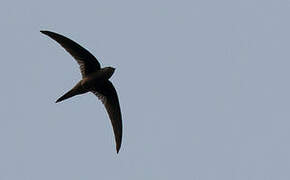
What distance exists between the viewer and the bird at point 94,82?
1900 cm

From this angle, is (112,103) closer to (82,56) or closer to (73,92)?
(73,92)

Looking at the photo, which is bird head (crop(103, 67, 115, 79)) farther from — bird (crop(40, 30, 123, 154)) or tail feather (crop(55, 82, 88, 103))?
tail feather (crop(55, 82, 88, 103))

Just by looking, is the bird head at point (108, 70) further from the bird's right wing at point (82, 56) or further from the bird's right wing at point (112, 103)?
the bird's right wing at point (112, 103)

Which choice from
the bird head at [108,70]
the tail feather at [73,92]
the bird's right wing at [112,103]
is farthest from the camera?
the bird's right wing at [112,103]

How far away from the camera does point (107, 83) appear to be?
64.6 feet

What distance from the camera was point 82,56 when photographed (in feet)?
63.2

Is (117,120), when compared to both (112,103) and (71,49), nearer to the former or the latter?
(112,103)

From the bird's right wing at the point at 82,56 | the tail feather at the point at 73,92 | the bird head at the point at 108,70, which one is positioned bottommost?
the tail feather at the point at 73,92

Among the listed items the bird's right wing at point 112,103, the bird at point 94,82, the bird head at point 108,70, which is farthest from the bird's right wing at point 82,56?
the bird's right wing at point 112,103

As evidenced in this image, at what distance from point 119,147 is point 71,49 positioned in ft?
8.22

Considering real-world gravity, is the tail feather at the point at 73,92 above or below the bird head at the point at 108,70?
below

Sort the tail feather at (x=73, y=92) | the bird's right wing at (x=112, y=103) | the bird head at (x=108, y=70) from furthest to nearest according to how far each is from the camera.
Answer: the bird's right wing at (x=112, y=103) → the bird head at (x=108, y=70) → the tail feather at (x=73, y=92)

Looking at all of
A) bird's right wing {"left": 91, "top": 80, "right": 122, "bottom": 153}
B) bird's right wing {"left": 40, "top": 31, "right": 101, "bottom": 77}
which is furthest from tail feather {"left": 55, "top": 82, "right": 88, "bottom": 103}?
bird's right wing {"left": 91, "top": 80, "right": 122, "bottom": 153}

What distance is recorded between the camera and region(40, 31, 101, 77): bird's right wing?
18984 mm
